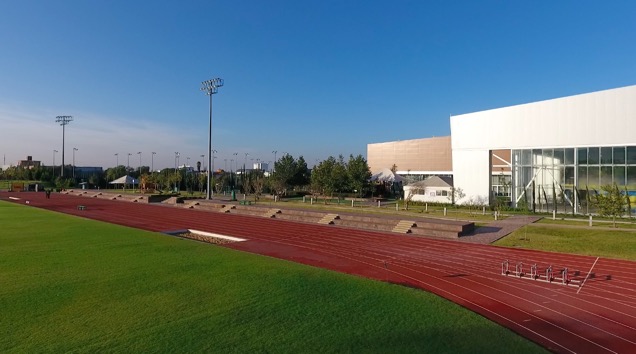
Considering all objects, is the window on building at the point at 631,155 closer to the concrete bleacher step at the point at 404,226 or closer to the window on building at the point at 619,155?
the window on building at the point at 619,155

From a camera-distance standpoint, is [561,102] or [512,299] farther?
[561,102]

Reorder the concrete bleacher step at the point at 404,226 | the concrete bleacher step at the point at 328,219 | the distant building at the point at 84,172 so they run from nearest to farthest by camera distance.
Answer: the concrete bleacher step at the point at 404,226 < the concrete bleacher step at the point at 328,219 < the distant building at the point at 84,172

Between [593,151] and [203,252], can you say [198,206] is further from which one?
[593,151]

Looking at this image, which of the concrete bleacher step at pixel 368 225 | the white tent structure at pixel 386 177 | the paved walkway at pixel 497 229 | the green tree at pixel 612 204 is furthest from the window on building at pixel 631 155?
the white tent structure at pixel 386 177

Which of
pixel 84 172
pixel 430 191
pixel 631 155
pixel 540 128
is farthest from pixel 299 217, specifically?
pixel 84 172

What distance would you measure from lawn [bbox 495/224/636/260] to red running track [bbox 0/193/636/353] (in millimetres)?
1076

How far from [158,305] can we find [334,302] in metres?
3.62

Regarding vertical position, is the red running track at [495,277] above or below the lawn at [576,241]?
below

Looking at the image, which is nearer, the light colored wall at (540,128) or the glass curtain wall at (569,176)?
the light colored wall at (540,128)

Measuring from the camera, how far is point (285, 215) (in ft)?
94.8

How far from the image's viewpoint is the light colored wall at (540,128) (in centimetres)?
2662

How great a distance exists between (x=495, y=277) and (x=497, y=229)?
1067 centimetres

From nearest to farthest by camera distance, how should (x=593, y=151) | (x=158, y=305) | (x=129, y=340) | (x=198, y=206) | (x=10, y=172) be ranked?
(x=129, y=340) < (x=158, y=305) < (x=593, y=151) < (x=198, y=206) < (x=10, y=172)

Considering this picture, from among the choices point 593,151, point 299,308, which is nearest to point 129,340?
point 299,308
